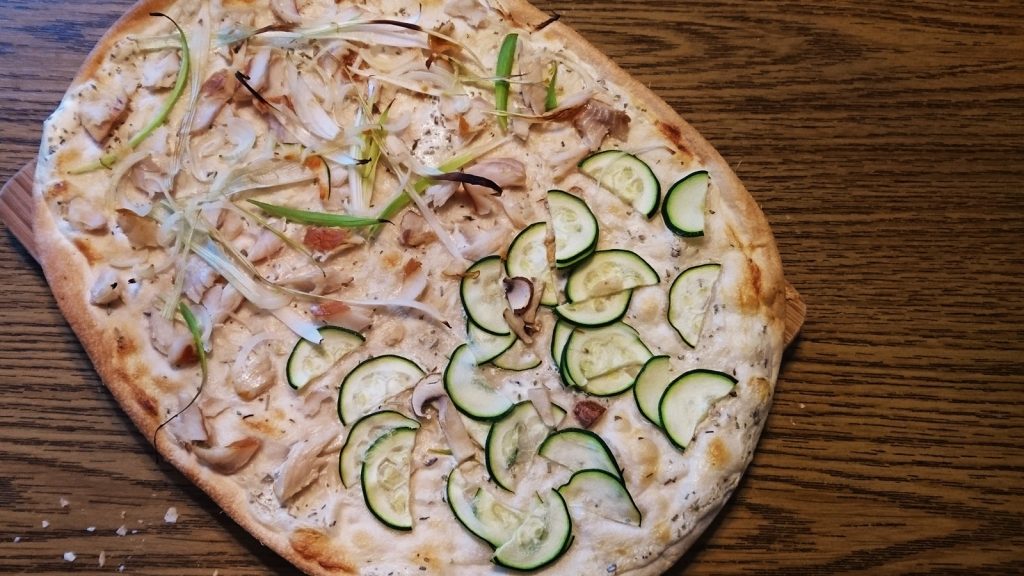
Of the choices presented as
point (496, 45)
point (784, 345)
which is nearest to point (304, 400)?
point (496, 45)

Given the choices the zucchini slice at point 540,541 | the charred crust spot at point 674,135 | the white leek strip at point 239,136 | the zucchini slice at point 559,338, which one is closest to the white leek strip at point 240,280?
the white leek strip at point 239,136

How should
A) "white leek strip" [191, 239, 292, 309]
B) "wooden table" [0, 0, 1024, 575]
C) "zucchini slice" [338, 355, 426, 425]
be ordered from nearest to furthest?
"zucchini slice" [338, 355, 426, 425] < "white leek strip" [191, 239, 292, 309] < "wooden table" [0, 0, 1024, 575]

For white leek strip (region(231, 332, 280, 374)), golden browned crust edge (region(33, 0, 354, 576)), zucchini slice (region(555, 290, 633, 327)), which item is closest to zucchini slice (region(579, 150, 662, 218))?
zucchini slice (region(555, 290, 633, 327))

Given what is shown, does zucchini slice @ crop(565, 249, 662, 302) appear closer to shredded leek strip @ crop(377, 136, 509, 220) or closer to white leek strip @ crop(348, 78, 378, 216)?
shredded leek strip @ crop(377, 136, 509, 220)

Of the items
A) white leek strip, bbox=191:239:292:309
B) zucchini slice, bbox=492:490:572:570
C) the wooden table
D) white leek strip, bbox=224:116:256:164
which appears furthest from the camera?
the wooden table

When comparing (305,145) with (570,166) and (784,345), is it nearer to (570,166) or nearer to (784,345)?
(570,166)
